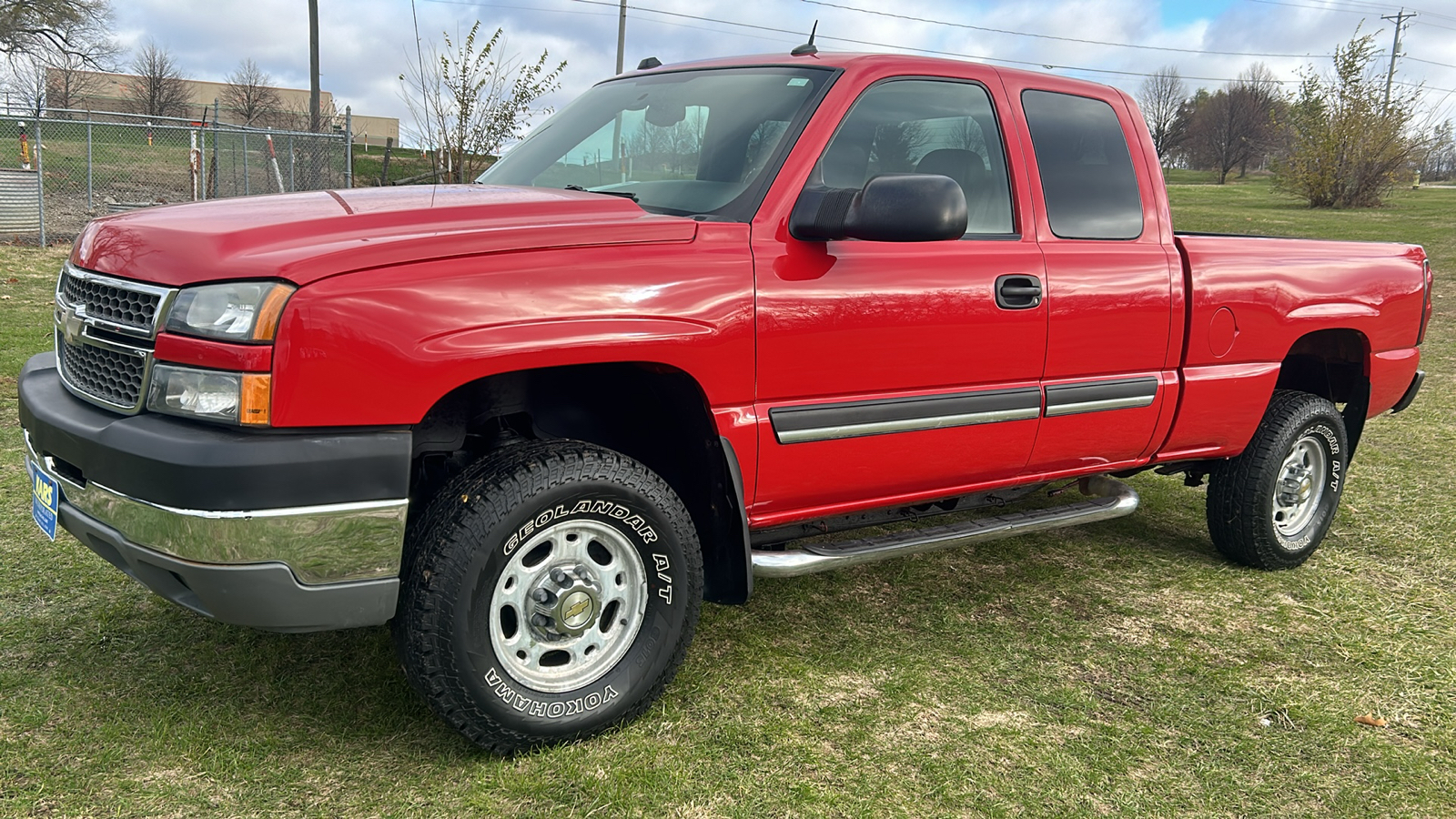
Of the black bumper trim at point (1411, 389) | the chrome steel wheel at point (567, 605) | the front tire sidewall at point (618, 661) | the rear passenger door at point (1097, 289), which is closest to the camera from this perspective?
the front tire sidewall at point (618, 661)

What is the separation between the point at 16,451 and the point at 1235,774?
17.9 ft

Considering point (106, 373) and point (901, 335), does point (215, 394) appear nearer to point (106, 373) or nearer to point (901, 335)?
point (106, 373)

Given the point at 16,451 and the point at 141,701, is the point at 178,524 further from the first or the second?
the point at 16,451

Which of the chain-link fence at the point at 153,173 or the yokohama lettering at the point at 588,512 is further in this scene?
the chain-link fence at the point at 153,173

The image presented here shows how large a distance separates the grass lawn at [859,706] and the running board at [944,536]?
38 cm

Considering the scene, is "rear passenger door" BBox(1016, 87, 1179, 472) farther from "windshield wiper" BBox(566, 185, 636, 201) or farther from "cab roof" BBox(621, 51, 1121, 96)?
"windshield wiper" BBox(566, 185, 636, 201)

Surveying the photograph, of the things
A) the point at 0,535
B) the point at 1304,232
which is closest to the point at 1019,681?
the point at 0,535

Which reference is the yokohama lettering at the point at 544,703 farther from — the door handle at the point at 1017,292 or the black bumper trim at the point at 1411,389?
the black bumper trim at the point at 1411,389

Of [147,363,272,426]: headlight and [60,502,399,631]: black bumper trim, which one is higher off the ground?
[147,363,272,426]: headlight

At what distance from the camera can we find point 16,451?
5.31 meters

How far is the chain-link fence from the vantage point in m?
15.3

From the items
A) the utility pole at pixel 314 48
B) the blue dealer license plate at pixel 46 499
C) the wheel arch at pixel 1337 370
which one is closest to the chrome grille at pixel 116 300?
the blue dealer license plate at pixel 46 499

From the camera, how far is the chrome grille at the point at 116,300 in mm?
2588

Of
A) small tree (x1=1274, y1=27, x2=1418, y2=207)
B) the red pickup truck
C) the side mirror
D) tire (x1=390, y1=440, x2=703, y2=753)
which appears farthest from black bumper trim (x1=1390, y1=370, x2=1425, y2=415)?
small tree (x1=1274, y1=27, x2=1418, y2=207)
